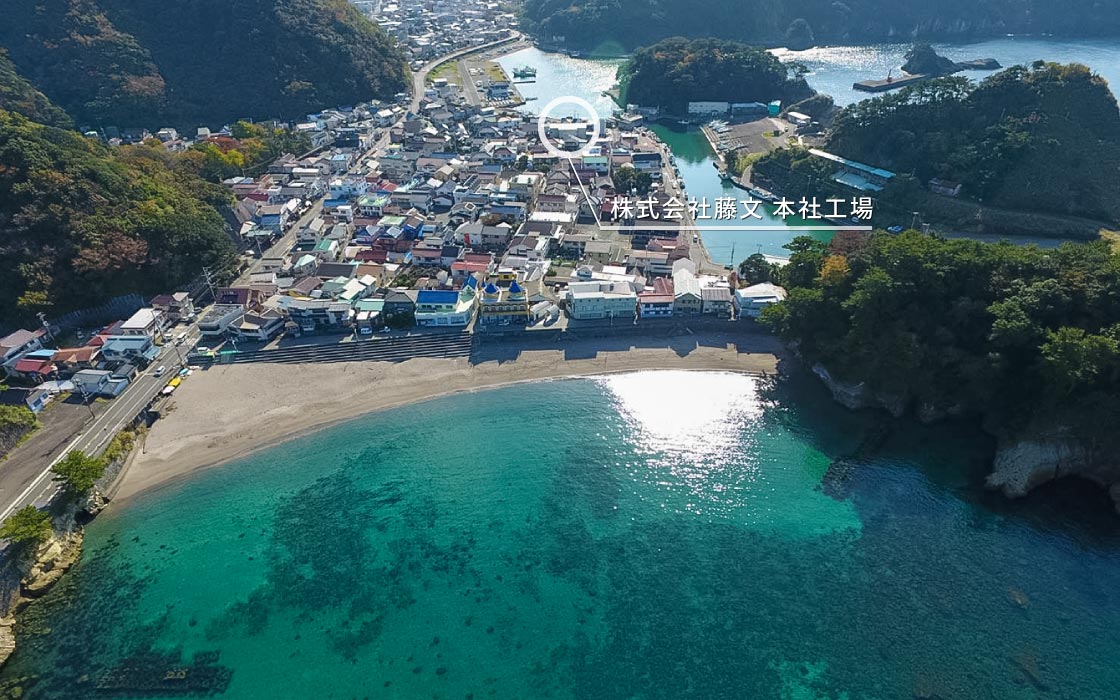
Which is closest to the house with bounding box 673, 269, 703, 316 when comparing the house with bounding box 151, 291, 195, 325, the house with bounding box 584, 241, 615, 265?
the house with bounding box 584, 241, 615, 265

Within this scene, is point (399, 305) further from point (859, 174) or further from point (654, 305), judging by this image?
point (859, 174)

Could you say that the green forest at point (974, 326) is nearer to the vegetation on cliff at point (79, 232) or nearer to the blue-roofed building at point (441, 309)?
the blue-roofed building at point (441, 309)

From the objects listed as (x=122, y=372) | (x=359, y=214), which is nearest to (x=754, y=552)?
(x=122, y=372)

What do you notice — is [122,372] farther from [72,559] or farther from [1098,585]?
[1098,585]

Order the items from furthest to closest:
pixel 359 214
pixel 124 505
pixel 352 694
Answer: pixel 359 214
pixel 124 505
pixel 352 694

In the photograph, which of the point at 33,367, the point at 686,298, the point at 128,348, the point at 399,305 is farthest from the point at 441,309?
the point at 33,367
